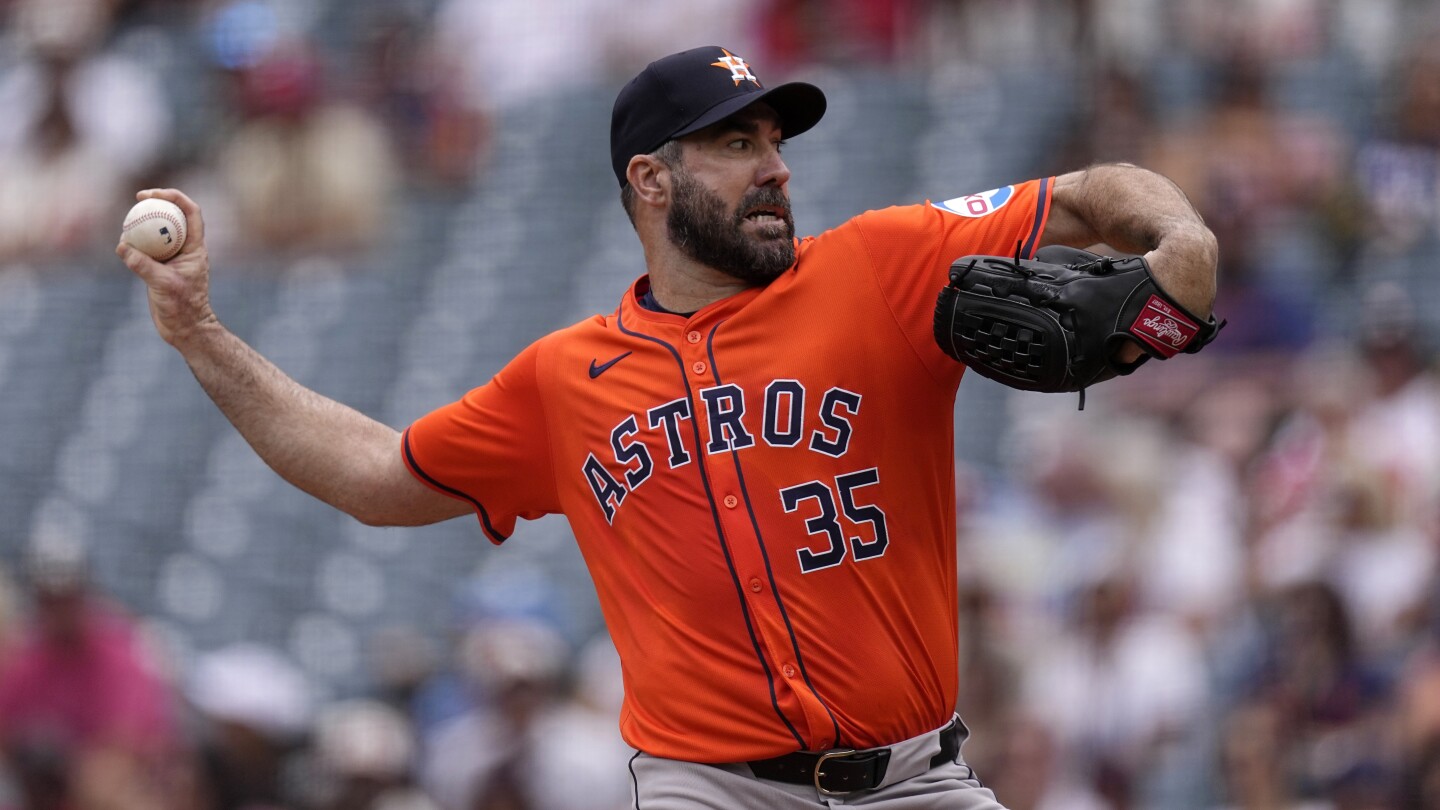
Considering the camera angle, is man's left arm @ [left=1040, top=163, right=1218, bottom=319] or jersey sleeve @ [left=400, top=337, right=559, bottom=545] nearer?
man's left arm @ [left=1040, top=163, right=1218, bottom=319]

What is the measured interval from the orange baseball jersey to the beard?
0.12 feet

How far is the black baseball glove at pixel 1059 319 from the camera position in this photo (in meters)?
2.89

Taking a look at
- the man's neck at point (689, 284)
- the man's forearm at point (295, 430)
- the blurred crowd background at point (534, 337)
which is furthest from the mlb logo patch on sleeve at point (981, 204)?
the blurred crowd background at point (534, 337)

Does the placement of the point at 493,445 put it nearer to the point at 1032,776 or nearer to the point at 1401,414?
the point at 1032,776

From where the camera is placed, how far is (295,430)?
3.62m

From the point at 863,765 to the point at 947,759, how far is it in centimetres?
19

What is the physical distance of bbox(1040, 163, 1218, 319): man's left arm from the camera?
2.91 metres

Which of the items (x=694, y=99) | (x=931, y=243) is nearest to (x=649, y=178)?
(x=694, y=99)

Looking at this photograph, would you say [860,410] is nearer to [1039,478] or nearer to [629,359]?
[629,359]

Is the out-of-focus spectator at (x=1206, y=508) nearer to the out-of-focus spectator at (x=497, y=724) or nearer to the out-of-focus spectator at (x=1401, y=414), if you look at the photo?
the out-of-focus spectator at (x=1401, y=414)

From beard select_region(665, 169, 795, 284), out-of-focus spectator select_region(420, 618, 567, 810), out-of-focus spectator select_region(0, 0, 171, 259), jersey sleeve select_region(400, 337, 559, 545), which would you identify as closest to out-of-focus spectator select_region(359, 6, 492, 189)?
out-of-focus spectator select_region(0, 0, 171, 259)

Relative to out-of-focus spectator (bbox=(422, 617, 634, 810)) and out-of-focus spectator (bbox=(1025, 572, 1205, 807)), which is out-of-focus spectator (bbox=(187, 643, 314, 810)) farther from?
out-of-focus spectator (bbox=(1025, 572, 1205, 807))

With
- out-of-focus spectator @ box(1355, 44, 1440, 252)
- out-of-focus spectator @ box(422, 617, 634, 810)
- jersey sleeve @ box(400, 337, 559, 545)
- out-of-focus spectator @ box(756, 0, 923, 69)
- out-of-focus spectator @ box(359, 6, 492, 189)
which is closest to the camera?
jersey sleeve @ box(400, 337, 559, 545)

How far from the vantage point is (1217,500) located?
6.34 m
